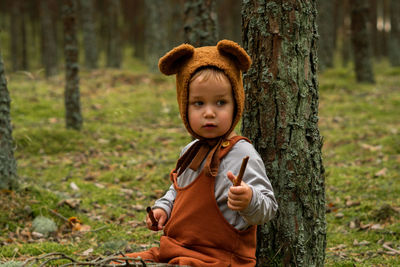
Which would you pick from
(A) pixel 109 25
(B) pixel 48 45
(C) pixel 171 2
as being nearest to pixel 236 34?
(C) pixel 171 2

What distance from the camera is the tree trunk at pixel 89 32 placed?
61.1ft

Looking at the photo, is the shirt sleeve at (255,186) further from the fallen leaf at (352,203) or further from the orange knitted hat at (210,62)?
the fallen leaf at (352,203)

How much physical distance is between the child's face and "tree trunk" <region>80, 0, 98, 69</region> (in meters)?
17.8

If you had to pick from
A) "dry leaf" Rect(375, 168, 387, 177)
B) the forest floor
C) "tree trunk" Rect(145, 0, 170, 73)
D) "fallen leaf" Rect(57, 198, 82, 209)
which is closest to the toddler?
the forest floor

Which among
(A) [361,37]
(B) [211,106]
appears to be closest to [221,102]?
(B) [211,106]

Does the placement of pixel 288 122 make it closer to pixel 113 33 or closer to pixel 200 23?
pixel 200 23

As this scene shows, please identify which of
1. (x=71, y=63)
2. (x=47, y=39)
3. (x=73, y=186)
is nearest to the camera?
(x=73, y=186)

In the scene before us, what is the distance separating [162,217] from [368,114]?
931cm

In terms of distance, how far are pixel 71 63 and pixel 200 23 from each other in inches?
136

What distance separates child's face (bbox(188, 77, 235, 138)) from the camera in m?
2.38

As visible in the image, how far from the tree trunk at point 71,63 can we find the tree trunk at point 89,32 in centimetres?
1110

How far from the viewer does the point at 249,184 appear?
7.52ft

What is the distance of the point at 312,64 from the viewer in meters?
2.88

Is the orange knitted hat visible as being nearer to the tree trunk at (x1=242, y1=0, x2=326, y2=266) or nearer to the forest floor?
the tree trunk at (x1=242, y1=0, x2=326, y2=266)
